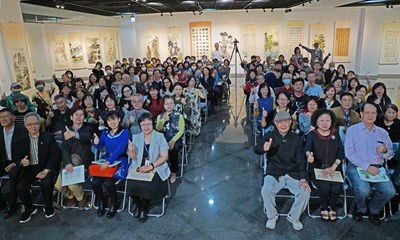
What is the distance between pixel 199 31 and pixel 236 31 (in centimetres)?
190

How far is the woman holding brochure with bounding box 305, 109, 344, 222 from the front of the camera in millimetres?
3291

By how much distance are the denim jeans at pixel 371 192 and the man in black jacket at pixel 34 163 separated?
3743 millimetres

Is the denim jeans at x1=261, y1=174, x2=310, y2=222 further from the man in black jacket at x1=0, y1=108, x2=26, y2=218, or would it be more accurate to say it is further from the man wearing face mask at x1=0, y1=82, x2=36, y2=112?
the man wearing face mask at x1=0, y1=82, x2=36, y2=112

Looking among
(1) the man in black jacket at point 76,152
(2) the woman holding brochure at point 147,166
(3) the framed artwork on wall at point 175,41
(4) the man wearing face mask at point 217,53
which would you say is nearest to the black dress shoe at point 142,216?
(2) the woman holding brochure at point 147,166

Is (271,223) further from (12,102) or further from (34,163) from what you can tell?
(12,102)

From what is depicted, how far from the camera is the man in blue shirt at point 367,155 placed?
325cm

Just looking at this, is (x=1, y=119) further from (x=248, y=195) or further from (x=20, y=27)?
(x=20, y=27)

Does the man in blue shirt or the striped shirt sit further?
the striped shirt

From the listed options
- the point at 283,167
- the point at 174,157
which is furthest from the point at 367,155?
the point at 174,157

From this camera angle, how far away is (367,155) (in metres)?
3.35

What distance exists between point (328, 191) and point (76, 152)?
3235 millimetres

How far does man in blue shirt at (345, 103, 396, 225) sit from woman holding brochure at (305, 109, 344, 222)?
0.56ft

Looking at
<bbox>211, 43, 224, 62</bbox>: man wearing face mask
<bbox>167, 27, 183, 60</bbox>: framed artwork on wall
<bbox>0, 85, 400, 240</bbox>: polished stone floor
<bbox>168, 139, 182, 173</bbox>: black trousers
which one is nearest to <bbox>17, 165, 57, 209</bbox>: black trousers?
<bbox>0, 85, 400, 240</bbox>: polished stone floor

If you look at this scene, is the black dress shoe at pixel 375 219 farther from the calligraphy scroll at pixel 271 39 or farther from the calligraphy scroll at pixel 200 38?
the calligraphy scroll at pixel 200 38
